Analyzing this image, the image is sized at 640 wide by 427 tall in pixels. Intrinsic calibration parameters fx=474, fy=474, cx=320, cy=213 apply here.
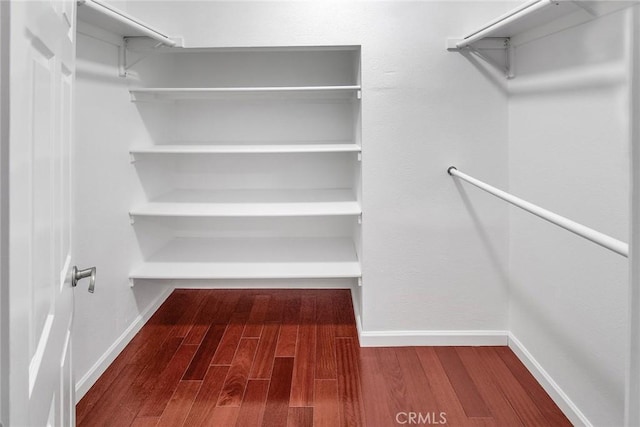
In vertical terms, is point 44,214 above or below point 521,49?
below

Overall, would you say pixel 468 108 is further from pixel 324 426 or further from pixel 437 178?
pixel 324 426

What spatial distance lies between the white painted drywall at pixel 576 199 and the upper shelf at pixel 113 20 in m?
1.70

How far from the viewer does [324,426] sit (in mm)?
1762

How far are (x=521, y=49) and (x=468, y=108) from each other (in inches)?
13.6

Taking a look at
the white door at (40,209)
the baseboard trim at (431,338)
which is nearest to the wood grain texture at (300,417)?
the baseboard trim at (431,338)

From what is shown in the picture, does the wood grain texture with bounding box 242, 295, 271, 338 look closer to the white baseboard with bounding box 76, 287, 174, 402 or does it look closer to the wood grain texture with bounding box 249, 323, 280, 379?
the wood grain texture with bounding box 249, 323, 280, 379

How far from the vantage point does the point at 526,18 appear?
1.83 metres

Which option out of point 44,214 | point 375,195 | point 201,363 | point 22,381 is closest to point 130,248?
point 201,363

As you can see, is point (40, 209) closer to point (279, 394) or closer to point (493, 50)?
point (279, 394)

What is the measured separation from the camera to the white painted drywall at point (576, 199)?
1.48m

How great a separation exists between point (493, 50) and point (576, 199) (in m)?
0.96

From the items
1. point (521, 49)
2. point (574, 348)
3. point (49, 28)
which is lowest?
point (574, 348)

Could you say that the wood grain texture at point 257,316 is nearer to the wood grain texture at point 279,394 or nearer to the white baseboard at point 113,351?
the wood grain texture at point 279,394
